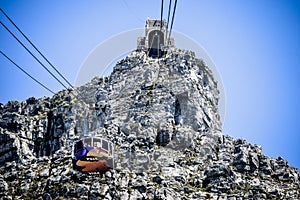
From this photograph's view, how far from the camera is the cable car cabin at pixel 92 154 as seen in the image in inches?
3056

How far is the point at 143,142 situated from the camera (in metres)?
142

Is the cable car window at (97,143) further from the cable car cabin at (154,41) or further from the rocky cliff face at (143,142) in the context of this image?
the cable car cabin at (154,41)

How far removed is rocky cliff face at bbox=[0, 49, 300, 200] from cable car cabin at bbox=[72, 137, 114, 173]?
31.7m

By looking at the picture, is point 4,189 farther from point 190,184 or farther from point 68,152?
point 190,184

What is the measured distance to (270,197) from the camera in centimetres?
12119

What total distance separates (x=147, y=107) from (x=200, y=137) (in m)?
21.8

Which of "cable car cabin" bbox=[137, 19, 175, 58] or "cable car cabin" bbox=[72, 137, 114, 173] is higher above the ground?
"cable car cabin" bbox=[137, 19, 175, 58]

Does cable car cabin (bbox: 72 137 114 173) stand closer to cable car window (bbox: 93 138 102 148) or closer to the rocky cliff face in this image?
cable car window (bbox: 93 138 102 148)

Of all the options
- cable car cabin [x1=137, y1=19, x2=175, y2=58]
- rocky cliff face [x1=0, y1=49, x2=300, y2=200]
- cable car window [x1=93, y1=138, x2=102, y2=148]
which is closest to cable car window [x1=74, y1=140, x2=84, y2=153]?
cable car window [x1=93, y1=138, x2=102, y2=148]

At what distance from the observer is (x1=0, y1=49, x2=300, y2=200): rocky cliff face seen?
398 ft

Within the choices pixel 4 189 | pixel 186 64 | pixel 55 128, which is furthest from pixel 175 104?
pixel 4 189

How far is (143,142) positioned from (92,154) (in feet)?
209

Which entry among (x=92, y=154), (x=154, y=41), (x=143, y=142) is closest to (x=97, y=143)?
(x=92, y=154)

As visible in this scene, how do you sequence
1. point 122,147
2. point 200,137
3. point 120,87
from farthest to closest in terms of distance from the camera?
point 120,87, point 200,137, point 122,147
